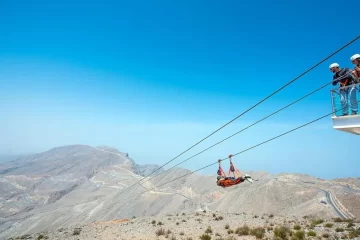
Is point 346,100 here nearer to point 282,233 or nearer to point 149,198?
point 282,233

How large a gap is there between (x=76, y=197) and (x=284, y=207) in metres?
86.1

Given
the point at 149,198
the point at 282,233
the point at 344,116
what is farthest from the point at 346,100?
the point at 149,198

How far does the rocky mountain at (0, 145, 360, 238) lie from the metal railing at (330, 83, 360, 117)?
34.4 meters

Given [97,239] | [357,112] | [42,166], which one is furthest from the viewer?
[42,166]

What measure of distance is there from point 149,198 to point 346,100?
76108mm

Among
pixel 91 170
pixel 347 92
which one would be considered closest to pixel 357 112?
pixel 347 92

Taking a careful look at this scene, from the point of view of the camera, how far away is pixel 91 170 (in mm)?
162125

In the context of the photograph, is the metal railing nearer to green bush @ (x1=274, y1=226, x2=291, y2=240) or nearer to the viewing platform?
the viewing platform

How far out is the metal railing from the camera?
10.4m

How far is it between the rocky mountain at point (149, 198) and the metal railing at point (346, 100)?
113 ft

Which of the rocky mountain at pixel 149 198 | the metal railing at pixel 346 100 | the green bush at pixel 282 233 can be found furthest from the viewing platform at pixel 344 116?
the rocky mountain at pixel 149 198

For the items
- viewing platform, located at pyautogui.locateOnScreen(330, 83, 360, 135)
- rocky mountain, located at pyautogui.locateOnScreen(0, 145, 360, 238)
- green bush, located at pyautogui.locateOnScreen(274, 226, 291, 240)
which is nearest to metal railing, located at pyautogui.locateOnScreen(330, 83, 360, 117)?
viewing platform, located at pyautogui.locateOnScreen(330, 83, 360, 135)

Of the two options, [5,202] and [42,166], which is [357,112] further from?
[42,166]

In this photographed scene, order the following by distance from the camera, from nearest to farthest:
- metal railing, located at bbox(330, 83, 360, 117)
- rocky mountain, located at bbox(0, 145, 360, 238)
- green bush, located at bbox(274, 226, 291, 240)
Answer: metal railing, located at bbox(330, 83, 360, 117), green bush, located at bbox(274, 226, 291, 240), rocky mountain, located at bbox(0, 145, 360, 238)
